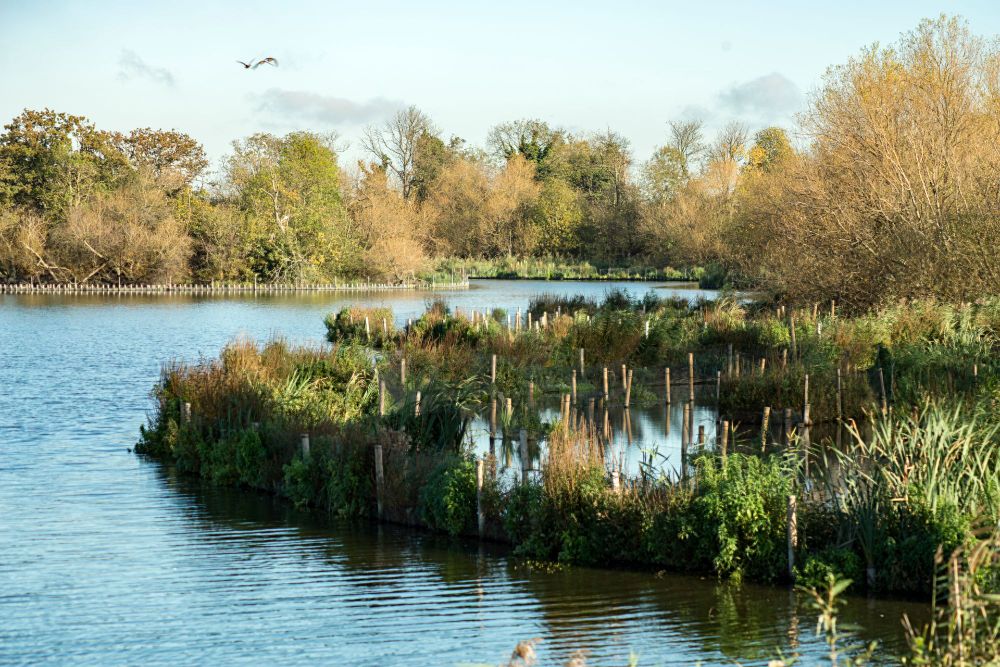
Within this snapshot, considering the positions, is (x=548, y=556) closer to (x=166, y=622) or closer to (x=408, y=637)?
(x=408, y=637)

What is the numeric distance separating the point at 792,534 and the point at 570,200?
7430 centimetres

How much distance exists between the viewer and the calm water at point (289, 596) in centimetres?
812

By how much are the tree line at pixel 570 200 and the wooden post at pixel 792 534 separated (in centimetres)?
1675

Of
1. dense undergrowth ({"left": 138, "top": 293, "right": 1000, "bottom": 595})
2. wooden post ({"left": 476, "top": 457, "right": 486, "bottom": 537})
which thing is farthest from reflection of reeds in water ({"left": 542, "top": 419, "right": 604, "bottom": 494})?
wooden post ({"left": 476, "top": 457, "right": 486, "bottom": 537})

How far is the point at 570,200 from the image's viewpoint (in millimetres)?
82562

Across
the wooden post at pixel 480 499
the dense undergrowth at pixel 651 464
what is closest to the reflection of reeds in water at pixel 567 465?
the dense undergrowth at pixel 651 464

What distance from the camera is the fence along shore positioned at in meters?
61.0

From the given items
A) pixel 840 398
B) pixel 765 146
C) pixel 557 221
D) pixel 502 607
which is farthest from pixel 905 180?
pixel 557 221

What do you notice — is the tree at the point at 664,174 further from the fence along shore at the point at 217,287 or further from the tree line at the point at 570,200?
the fence along shore at the point at 217,287

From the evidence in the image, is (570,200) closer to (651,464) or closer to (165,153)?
(165,153)

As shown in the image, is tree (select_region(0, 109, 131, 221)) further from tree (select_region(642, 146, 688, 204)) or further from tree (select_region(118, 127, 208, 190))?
tree (select_region(642, 146, 688, 204))

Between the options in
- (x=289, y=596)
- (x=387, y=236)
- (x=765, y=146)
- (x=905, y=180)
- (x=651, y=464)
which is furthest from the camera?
(x=765, y=146)

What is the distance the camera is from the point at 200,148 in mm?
71812

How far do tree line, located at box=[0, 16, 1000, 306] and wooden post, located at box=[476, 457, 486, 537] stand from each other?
55.0 feet
